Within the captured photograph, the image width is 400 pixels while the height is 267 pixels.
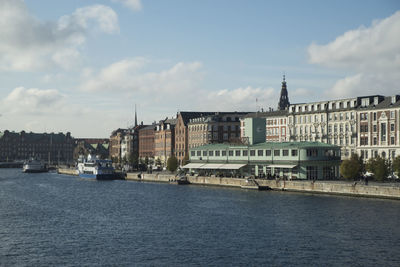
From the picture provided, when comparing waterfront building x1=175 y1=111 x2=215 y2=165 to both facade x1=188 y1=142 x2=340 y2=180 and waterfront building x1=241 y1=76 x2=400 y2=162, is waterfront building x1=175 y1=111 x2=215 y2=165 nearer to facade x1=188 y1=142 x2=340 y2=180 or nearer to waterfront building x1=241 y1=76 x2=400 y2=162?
waterfront building x1=241 y1=76 x2=400 y2=162

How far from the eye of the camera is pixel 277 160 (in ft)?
405

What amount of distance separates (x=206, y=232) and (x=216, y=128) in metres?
118

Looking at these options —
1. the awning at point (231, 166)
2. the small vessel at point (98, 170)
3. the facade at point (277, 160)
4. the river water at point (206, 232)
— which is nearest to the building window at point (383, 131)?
the facade at point (277, 160)

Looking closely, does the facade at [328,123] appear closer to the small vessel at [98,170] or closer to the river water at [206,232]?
the river water at [206,232]

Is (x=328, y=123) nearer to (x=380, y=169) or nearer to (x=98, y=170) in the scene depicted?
(x=380, y=169)

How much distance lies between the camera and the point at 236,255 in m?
50.4

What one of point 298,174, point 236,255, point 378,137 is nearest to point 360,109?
point 378,137

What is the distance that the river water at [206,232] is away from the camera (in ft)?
162

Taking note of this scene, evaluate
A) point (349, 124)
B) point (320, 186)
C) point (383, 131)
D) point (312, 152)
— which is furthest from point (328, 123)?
point (320, 186)

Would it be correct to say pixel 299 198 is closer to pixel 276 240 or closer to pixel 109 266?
pixel 276 240

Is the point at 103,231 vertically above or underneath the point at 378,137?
underneath

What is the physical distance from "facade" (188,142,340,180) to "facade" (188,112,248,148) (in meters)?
33.3

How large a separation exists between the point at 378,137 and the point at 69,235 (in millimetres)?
82827

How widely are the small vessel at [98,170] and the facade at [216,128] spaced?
95.5ft
